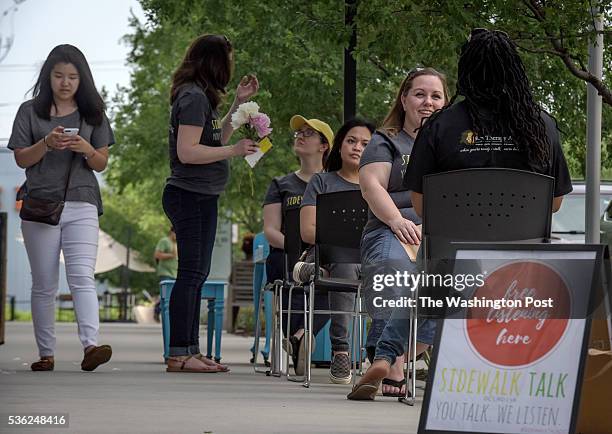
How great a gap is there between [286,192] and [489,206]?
21.0 feet

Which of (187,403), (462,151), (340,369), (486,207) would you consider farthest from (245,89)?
(486,207)

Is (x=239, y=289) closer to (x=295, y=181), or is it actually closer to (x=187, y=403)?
(x=295, y=181)

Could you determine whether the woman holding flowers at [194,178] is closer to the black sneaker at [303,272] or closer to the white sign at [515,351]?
the black sneaker at [303,272]

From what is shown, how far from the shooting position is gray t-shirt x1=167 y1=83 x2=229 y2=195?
11.7m

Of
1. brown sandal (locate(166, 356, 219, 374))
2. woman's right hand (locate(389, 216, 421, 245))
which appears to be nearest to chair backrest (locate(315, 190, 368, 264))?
brown sandal (locate(166, 356, 219, 374))

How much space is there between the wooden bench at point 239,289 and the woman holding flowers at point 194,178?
15952 mm

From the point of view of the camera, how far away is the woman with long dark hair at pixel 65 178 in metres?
11.2

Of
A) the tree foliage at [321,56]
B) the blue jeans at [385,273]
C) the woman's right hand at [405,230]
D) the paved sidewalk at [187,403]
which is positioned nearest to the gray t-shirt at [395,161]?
the blue jeans at [385,273]

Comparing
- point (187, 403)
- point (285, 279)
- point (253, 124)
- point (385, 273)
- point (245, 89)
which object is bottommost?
point (187, 403)

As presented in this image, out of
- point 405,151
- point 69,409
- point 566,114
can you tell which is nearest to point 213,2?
point 566,114

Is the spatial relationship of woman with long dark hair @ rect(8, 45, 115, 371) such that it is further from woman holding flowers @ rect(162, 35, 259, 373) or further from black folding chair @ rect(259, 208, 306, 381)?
black folding chair @ rect(259, 208, 306, 381)

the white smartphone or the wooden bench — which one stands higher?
the white smartphone

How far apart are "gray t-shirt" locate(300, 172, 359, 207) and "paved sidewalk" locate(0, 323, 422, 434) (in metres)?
1.40

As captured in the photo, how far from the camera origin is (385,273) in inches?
349
